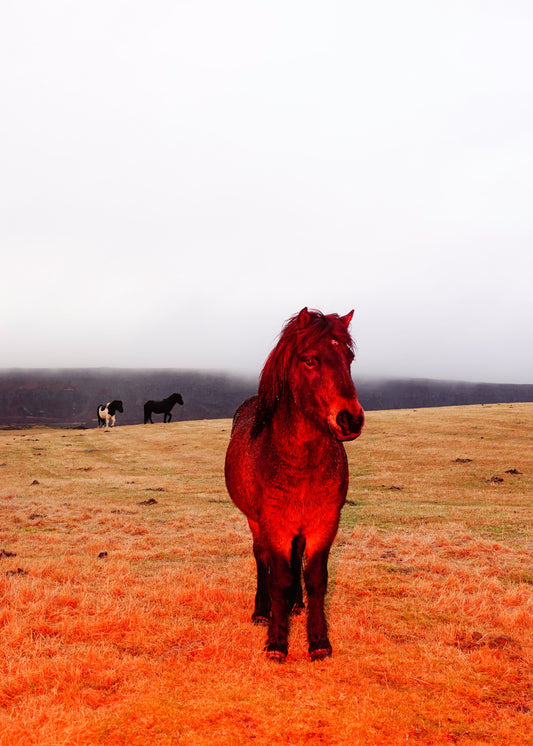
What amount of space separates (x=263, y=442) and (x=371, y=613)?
2.97 meters

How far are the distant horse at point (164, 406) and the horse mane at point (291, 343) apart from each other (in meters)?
46.3

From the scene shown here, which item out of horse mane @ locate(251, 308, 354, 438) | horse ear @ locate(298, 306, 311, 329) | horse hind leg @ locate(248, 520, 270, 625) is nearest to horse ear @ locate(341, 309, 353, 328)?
horse mane @ locate(251, 308, 354, 438)

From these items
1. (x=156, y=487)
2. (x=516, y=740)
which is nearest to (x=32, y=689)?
(x=516, y=740)

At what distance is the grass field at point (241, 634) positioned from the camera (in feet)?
12.5

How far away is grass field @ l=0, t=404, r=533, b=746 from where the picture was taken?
150 inches

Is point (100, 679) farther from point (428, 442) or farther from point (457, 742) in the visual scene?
point (428, 442)

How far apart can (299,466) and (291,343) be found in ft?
4.08

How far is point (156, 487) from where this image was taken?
783 inches

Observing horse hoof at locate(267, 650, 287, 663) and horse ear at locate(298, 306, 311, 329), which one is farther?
horse hoof at locate(267, 650, 287, 663)

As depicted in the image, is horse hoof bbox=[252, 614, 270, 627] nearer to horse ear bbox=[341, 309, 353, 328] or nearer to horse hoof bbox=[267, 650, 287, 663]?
horse hoof bbox=[267, 650, 287, 663]

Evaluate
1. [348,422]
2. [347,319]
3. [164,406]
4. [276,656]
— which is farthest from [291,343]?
[164,406]

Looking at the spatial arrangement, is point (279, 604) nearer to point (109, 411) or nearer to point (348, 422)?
point (348, 422)

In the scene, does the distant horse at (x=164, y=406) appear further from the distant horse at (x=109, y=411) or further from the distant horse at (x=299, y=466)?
the distant horse at (x=299, y=466)

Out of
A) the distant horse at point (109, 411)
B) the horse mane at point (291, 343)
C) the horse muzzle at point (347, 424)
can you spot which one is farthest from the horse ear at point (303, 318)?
the distant horse at point (109, 411)
